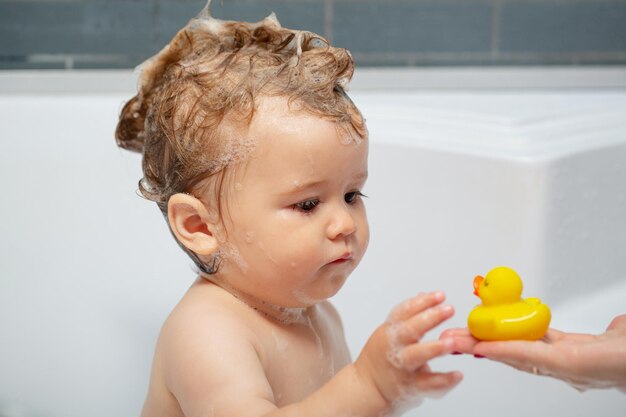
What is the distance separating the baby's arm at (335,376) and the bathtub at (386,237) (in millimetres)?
501

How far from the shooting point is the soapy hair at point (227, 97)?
32.4 inches

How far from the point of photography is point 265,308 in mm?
892

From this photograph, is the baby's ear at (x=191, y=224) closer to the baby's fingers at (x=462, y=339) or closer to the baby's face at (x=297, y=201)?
the baby's face at (x=297, y=201)

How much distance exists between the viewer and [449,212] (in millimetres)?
1358

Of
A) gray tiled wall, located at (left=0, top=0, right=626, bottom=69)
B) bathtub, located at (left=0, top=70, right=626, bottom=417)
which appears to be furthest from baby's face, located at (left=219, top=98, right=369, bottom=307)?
gray tiled wall, located at (left=0, top=0, right=626, bottom=69)

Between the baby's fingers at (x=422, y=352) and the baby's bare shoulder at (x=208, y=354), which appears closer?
the baby's fingers at (x=422, y=352)

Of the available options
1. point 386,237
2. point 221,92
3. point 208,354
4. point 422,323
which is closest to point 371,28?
point 386,237

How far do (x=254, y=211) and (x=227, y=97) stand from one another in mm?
109

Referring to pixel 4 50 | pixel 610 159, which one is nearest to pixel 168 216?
pixel 610 159

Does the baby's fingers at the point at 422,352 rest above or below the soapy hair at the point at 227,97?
below

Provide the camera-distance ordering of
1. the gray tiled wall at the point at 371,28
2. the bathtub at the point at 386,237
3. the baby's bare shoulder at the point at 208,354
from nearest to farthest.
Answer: the baby's bare shoulder at the point at 208,354
the bathtub at the point at 386,237
the gray tiled wall at the point at 371,28

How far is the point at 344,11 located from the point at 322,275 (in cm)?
95

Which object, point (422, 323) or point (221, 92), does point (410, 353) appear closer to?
point (422, 323)

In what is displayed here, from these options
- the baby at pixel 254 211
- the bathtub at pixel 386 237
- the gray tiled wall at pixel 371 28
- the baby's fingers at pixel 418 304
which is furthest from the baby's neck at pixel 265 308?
the gray tiled wall at pixel 371 28
